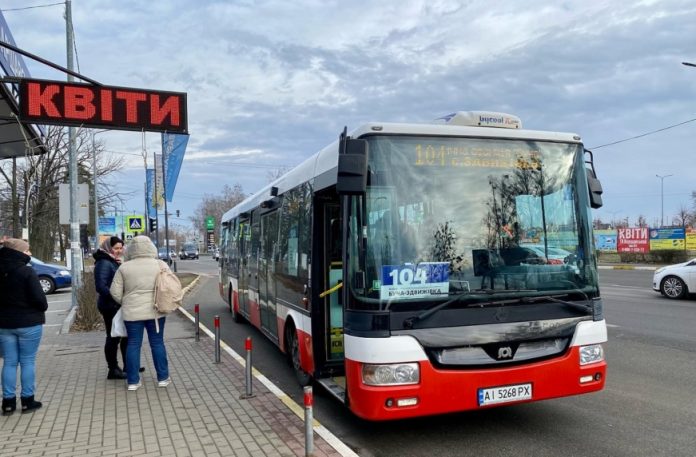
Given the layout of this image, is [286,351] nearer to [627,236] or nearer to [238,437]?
[238,437]

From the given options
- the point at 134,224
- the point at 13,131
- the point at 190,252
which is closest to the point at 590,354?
the point at 13,131

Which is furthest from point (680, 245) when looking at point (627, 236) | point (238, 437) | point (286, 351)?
point (238, 437)

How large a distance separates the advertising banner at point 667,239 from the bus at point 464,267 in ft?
104

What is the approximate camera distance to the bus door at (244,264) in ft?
34.4

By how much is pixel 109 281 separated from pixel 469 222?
4509mm

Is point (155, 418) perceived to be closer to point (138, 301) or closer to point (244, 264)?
point (138, 301)

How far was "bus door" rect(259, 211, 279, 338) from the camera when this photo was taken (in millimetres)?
8008

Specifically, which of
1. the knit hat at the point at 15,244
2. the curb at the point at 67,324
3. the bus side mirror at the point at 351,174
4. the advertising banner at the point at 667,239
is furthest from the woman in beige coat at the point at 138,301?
the advertising banner at the point at 667,239

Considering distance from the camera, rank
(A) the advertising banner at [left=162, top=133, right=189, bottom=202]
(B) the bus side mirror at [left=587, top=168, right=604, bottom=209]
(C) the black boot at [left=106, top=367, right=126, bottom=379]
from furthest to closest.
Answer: (A) the advertising banner at [left=162, top=133, right=189, bottom=202]
(C) the black boot at [left=106, top=367, right=126, bottom=379]
(B) the bus side mirror at [left=587, top=168, right=604, bottom=209]

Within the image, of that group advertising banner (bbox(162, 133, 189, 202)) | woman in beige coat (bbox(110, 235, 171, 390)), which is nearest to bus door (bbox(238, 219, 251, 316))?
woman in beige coat (bbox(110, 235, 171, 390))

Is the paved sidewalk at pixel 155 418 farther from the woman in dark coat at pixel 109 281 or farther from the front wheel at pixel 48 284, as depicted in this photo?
the front wheel at pixel 48 284

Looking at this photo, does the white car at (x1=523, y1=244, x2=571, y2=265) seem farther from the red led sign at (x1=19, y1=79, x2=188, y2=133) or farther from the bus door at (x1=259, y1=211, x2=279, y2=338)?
the red led sign at (x1=19, y1=79, x2=188, y2=133)

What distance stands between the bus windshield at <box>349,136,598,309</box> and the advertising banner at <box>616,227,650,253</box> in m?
33.6

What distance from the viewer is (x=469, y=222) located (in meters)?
4.73
